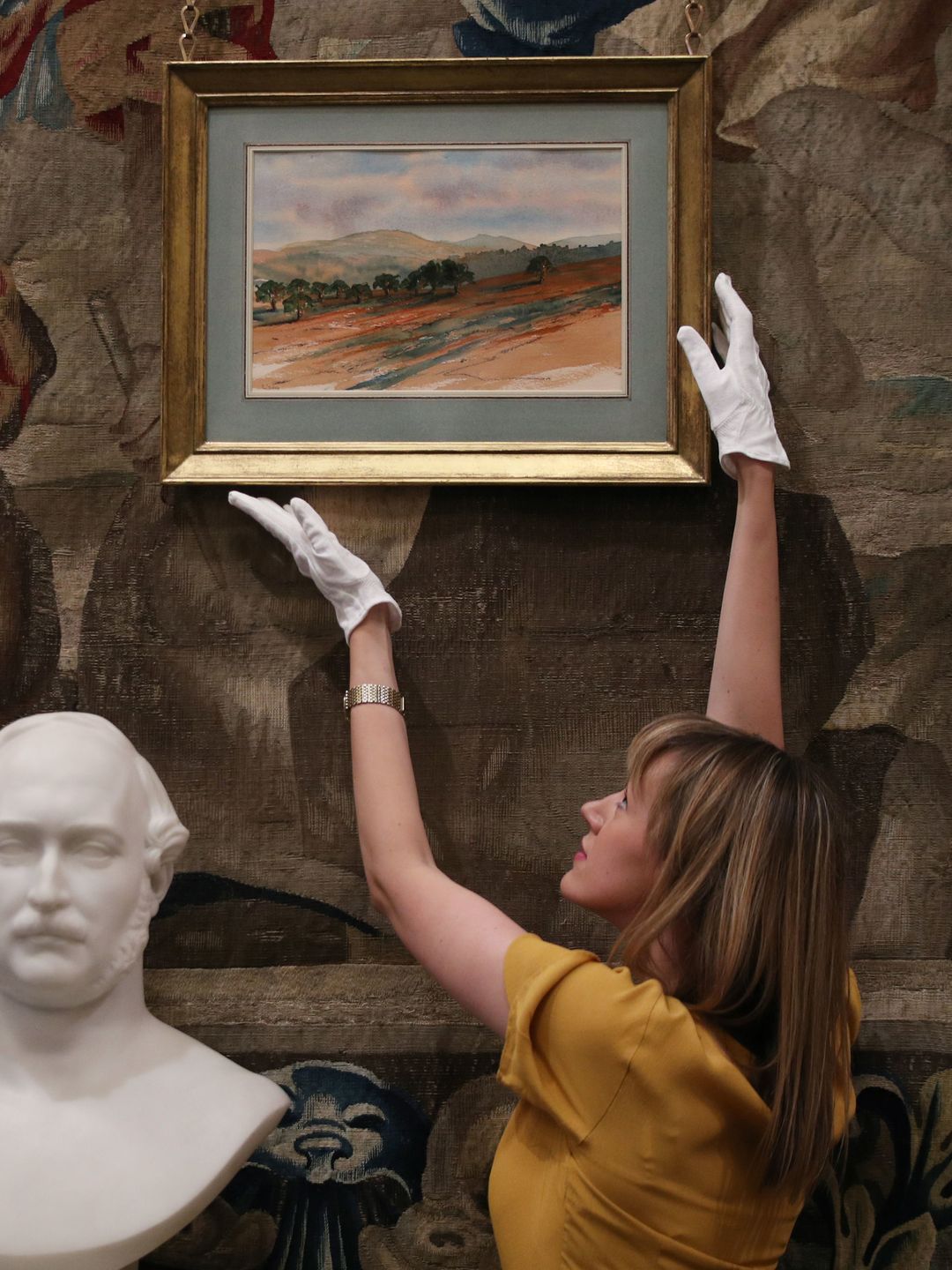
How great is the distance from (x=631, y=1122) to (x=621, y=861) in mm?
374

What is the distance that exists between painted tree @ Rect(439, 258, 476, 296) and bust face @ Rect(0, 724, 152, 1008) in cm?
117

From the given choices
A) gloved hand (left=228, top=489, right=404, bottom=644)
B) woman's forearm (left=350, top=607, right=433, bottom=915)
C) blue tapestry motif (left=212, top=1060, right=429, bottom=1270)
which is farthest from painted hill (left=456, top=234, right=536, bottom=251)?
blue tapestry motif (left=212, top=1060, right=429, bottom=1270)

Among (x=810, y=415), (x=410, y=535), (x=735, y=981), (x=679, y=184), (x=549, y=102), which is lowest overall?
(x=735, y=981)

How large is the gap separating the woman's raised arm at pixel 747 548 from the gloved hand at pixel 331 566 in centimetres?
63

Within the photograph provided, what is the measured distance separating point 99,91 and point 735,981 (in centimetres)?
214

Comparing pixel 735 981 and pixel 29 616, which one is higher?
pixel 29 616

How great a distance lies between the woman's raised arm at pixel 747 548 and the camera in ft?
6.97

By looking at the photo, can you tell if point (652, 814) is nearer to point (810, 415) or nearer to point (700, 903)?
point (700, 903)

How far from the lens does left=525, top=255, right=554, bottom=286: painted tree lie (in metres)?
2.35

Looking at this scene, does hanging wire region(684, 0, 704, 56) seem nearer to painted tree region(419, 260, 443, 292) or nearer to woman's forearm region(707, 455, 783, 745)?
painted tree region(419, 260, 443, 292)

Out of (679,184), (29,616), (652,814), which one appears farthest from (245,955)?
(679,184)

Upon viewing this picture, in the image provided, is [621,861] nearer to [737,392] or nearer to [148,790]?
[148,790]

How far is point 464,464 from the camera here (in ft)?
7.62

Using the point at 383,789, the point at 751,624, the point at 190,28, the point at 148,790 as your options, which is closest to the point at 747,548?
the point at 751,624
